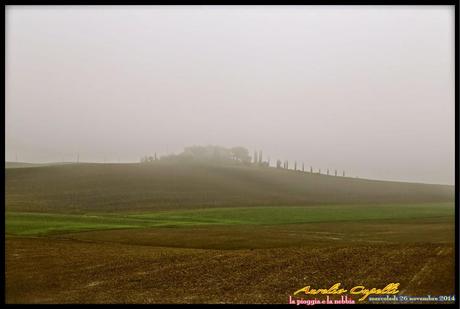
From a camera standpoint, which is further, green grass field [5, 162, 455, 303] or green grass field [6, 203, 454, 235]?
green grass field [6, 203, 454, 235]

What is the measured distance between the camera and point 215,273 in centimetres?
2198

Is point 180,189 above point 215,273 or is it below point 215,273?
below

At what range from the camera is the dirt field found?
18.2 metres

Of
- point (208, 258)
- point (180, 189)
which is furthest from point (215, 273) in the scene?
point (180, 189)

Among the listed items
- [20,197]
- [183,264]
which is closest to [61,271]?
[183,264]

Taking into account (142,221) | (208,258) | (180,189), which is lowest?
(142,221)

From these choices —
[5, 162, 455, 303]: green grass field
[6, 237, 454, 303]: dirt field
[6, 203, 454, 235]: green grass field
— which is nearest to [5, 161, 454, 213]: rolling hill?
[5, 162, 455, 303]: green grass field

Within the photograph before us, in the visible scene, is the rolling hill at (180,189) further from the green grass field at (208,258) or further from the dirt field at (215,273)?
the dirt field at (215,273)

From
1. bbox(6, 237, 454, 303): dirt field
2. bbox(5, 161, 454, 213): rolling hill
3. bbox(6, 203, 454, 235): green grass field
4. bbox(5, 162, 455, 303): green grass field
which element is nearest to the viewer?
bbox(6, 237, 454, 303): dirt field

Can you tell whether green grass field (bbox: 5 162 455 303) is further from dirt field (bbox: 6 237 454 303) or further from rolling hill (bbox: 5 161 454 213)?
rolling hill (bbox: 5 161 454 213)

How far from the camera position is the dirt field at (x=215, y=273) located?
→ 18234 mm

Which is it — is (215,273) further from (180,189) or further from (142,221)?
(180,189)

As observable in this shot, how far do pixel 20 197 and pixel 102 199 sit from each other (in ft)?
51.1

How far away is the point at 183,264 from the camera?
24391 millimetres
